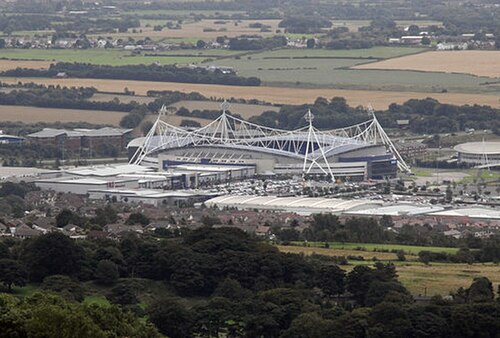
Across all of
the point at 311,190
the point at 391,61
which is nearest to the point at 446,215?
the point at 311,190

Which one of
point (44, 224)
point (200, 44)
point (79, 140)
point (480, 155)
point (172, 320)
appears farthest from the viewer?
point (200, 44)

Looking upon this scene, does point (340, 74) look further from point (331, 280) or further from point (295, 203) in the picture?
point (331, 280)

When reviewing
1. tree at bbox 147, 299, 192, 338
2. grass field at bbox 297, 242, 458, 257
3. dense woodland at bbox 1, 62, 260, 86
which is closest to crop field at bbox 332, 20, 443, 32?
dense woodland at bbox 1, 62, 260, 86

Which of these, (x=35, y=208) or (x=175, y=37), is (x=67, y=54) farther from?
(x=35, y=208)

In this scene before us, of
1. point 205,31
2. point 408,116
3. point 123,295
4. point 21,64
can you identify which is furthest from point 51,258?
point 205,31

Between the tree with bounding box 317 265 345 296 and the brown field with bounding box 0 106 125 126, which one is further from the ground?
the brown field with bounding box 0 106 125 126

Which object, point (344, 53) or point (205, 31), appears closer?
point (344, 53)

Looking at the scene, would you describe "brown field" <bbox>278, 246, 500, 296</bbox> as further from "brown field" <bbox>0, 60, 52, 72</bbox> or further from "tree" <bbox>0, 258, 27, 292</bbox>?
"brown field" <bbox>0, 60, 52, 72</bbox>
